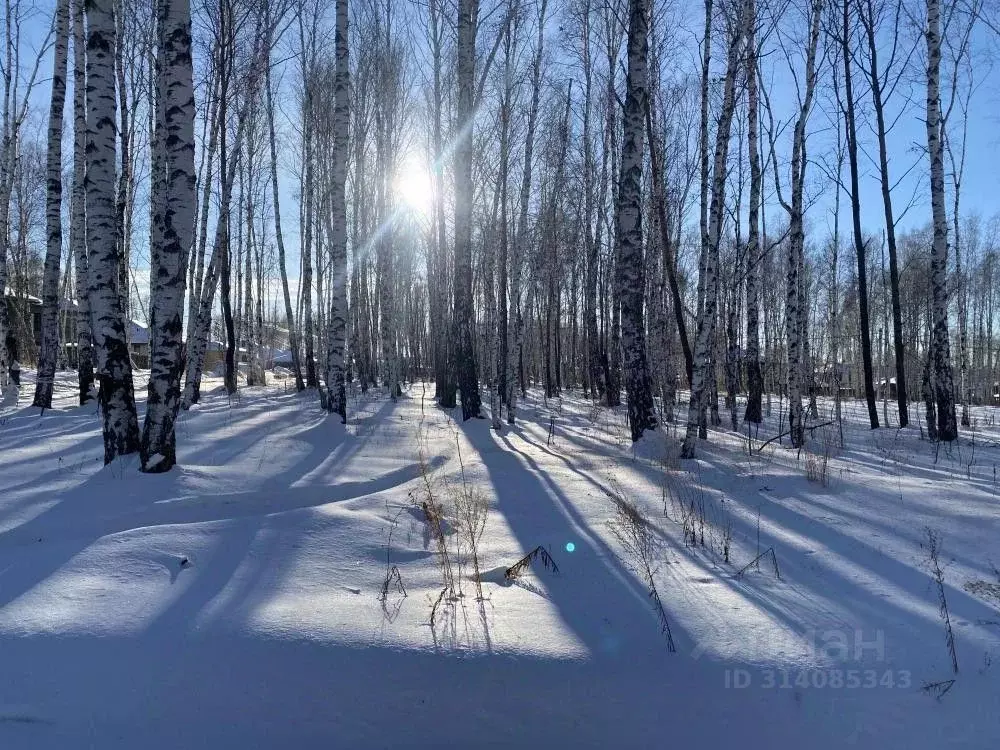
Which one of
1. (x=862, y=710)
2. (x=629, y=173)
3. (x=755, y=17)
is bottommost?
(x=862, y=710)

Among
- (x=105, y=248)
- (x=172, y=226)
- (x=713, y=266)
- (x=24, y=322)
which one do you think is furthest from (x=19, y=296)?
(x=713, y=266)

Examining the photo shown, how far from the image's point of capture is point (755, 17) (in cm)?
820

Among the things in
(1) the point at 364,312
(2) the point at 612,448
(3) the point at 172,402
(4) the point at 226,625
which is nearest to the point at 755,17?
(2) the point at 612,448

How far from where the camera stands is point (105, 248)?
16.8ft

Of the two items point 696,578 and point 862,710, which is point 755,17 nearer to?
point 696,578

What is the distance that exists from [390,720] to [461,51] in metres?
10.2

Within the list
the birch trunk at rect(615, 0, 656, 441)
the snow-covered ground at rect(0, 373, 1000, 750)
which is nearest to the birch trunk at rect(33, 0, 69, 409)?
the snow-covered ground at rect(0, 373, 1000, 750)

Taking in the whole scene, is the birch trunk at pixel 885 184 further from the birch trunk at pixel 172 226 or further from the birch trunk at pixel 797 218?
the birch trunk at pixel 172 226

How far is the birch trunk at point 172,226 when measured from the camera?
16.3ft

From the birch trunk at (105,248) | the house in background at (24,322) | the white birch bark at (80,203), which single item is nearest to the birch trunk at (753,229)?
the birch trunk at (105,248)

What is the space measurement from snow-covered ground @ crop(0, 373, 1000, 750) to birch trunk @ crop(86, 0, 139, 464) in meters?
0.52

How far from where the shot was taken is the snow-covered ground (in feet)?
6.61

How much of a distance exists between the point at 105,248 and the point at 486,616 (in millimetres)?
4707

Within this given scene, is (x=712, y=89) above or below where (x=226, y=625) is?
above
